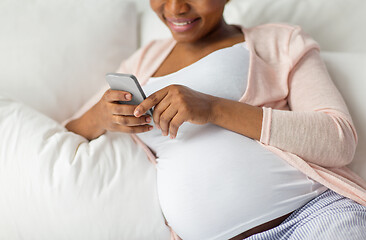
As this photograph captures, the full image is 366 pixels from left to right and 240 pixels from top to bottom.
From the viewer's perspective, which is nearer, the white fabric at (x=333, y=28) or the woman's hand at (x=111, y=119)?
the woman's hand at (x=111, y=119)

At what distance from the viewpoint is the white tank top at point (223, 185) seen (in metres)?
0.82

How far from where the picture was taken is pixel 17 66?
1.13 metres

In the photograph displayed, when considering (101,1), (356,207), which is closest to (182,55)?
(101,1)

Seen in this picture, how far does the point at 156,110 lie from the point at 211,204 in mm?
232

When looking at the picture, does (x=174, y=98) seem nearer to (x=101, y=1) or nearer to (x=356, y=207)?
(x=356, y=207)

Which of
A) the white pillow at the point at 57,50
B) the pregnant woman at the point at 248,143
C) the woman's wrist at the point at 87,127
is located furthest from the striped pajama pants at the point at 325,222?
the white pillow at the point at 57,50

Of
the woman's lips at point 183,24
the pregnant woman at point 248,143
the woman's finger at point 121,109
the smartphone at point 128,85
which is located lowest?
the pregnant woman at point 248,143

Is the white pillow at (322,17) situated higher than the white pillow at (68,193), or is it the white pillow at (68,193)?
the white pillow at (322,17)

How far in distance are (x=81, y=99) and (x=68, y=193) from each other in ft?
1.32

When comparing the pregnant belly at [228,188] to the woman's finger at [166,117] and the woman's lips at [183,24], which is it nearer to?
the woman's finger at [166,117]

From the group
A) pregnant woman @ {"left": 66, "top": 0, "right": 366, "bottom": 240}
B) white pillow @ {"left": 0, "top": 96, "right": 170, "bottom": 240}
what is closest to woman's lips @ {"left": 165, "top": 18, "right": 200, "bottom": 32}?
pregnant woman @ {"left": 66, "top": 0, "right": 366, "bottom": 240}

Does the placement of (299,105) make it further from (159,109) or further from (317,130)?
(159,109)

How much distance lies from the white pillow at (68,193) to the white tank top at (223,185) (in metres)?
0.06

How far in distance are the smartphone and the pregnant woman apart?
0.05 feet
